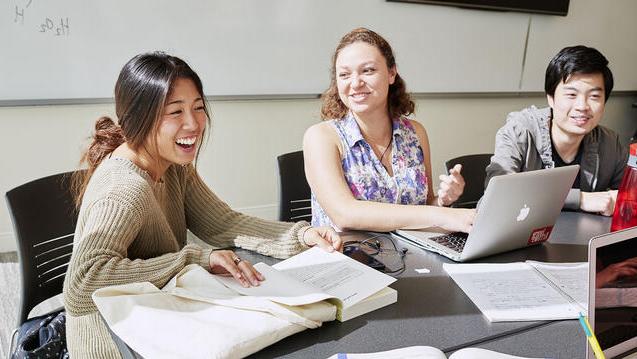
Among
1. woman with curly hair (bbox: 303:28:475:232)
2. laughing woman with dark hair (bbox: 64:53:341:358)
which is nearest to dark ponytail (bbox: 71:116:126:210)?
laughing woman with dark hair (bbox: 64:53:341:358)

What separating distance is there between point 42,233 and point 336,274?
0.80 meters

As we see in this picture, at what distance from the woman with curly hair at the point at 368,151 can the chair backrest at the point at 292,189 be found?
0.17m

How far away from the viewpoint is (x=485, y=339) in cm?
95

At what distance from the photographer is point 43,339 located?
1.21 metres

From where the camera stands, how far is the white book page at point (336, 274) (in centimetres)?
104

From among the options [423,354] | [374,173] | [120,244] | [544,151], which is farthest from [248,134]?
[423,354]

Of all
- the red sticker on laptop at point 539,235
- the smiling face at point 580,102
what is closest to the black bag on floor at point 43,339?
the red sticker on laptop at point 539,235

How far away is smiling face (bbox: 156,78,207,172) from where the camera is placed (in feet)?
4.24

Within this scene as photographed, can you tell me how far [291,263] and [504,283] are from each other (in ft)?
1.55

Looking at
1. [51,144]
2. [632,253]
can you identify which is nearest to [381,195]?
[632,253]

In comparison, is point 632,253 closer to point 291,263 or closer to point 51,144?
point 291,263

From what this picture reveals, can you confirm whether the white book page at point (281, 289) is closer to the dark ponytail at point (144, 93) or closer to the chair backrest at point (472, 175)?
the dark ponytail at point (144, 93)

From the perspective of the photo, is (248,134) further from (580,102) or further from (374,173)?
(580,102)

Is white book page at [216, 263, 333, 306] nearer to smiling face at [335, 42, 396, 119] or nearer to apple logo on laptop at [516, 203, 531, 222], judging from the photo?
apple logo on laptop at [516, 203, 531, 222]
